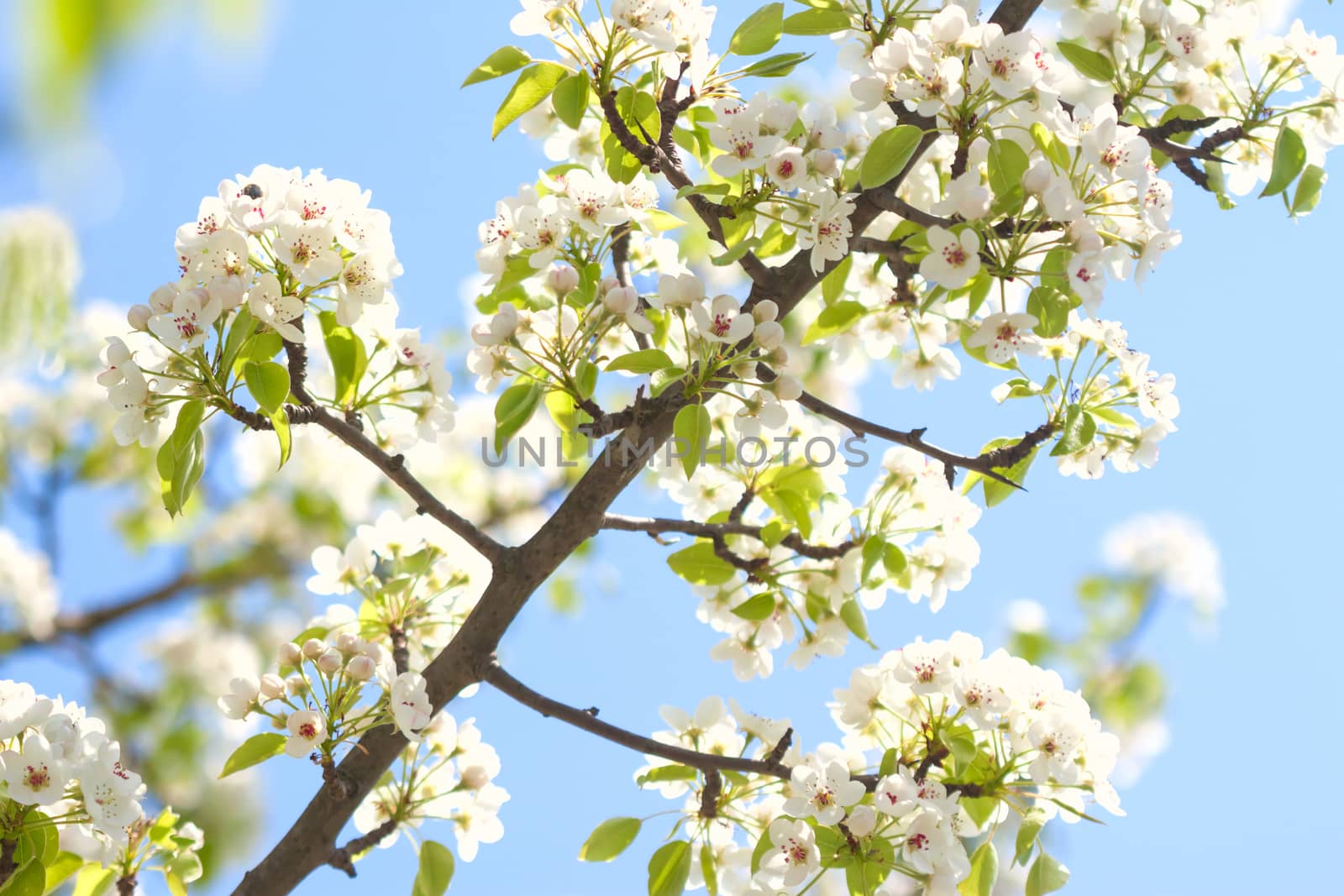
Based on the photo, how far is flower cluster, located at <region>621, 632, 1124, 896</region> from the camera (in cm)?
139

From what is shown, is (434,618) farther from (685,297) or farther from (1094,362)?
(1094,362)

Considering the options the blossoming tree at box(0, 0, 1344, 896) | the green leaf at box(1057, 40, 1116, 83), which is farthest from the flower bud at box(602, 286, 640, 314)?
the green leaf at box(1057, 40, 1116, 83)

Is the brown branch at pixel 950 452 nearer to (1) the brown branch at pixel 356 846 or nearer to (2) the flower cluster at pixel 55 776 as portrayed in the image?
(1) the brown branch at pixel 356 846

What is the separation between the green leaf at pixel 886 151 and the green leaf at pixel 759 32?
0.65 feet

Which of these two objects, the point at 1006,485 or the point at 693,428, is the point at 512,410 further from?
the point at 1006,485

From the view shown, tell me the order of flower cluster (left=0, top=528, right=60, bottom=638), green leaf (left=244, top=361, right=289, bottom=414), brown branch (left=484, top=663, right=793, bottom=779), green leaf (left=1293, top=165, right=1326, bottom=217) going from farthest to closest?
flower cluster (left=0, top=528, right=60, bottom=638) → brown branch (left=484, top=663, right=793, bottom=779) → green leaf (left=1293, top=165, right=1326, bottom=217) → green leaf (left=244, top=361, right=289, bottom=414)

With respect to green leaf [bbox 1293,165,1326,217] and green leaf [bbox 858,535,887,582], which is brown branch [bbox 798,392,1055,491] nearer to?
green leaf [bbox 858,535,887,582]

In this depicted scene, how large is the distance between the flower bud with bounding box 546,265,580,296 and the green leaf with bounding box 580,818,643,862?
0.78 meters

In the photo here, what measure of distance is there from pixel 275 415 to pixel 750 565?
73 cm

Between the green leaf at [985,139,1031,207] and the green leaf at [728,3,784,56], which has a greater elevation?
the green leaf at [728,3,784,56]

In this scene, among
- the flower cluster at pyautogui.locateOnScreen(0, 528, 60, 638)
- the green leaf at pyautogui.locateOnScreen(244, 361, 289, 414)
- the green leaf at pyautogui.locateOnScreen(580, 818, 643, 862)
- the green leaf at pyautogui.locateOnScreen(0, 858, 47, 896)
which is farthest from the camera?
the flower cluster at pyautogui.locateOnScreen(0, 528, 60, 638)

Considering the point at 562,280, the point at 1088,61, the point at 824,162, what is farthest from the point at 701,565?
the point at 1088,61

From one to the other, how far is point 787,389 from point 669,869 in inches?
26.9

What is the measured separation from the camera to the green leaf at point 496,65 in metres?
1.39
